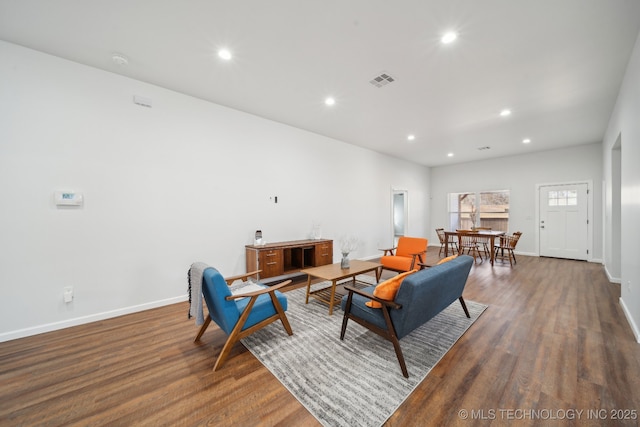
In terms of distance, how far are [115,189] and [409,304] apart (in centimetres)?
368

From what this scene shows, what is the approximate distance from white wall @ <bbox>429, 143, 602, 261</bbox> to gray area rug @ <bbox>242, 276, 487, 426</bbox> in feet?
19.2

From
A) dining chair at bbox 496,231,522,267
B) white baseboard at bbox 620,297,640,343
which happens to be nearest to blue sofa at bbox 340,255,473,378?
white baseboard at bbox 620,297,640,343

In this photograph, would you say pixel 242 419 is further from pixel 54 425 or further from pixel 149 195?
pixel 149 195

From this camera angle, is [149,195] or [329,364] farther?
[149,195]

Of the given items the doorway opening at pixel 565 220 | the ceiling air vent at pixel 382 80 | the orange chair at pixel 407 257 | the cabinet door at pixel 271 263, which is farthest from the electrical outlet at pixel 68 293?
the doorway opening at pixel 565 220

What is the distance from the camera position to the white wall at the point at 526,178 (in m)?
6.13

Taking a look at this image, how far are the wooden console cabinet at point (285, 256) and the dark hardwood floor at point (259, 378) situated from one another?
1.31 metres

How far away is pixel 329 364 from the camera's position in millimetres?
2090

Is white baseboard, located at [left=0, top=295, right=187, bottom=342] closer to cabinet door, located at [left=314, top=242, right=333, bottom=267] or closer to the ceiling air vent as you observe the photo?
cabinet door, located at [left=314, top=242, right=333, bottom=267]

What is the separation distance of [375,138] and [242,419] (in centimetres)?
553

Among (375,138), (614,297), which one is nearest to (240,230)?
(375,138)

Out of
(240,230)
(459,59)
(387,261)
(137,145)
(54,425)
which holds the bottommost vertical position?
(54,425)

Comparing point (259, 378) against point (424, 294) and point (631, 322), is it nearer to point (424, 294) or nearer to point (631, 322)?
point (424, 294)

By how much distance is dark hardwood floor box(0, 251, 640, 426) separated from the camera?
5.19 ft
